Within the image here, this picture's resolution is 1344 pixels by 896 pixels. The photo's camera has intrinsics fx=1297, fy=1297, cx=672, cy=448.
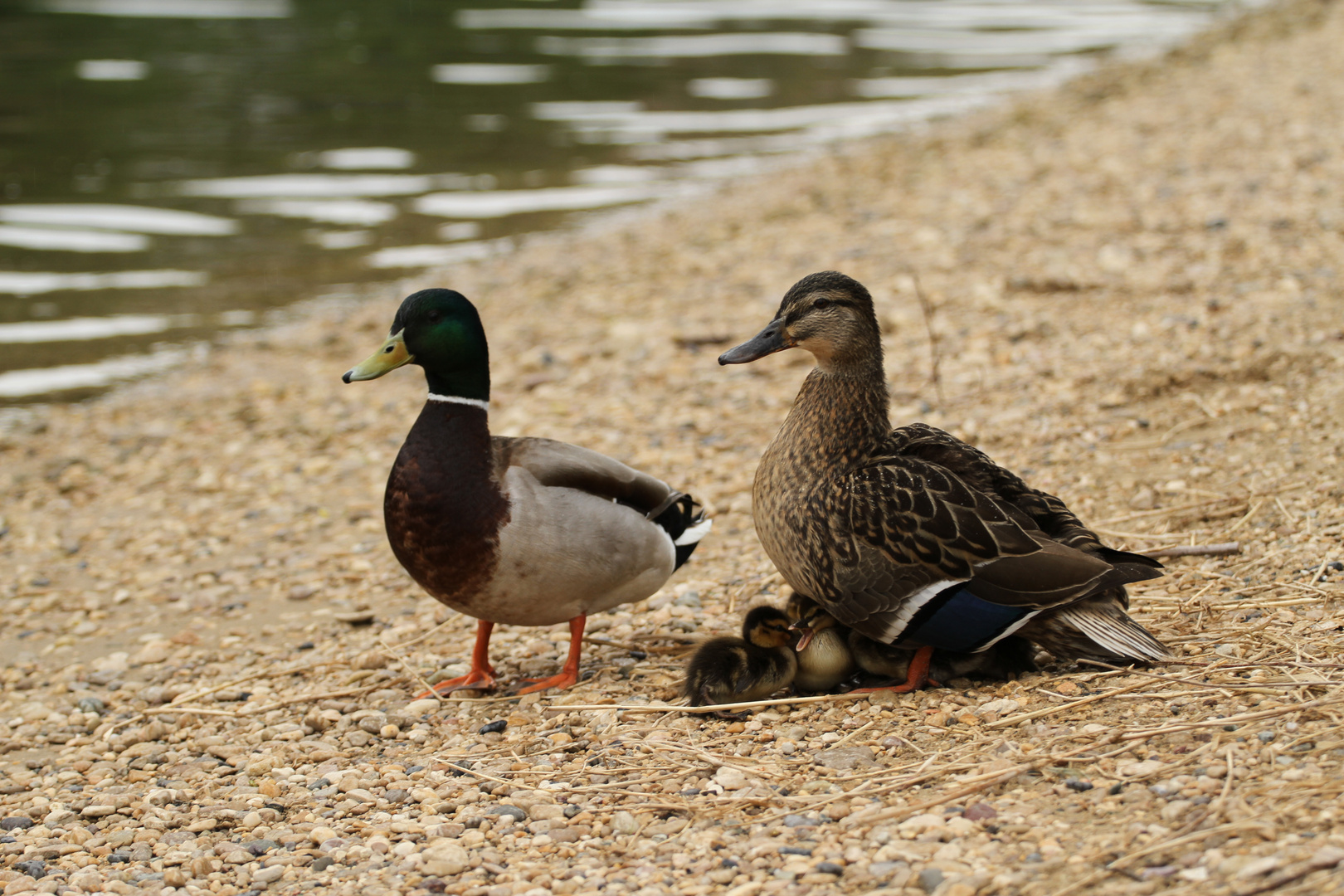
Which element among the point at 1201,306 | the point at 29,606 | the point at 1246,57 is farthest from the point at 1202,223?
the point at 1246,57

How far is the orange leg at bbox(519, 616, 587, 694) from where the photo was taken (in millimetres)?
4227

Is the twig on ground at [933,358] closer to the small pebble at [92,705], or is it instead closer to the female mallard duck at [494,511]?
the female mallard duck at [494,511]

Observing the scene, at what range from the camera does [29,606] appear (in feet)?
18.6

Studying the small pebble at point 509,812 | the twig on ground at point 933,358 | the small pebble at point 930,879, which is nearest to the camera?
the small pebble at point 930,879

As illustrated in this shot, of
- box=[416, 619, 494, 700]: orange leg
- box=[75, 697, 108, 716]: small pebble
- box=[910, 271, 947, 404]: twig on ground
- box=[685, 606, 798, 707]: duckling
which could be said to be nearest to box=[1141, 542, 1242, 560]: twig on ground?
box=[685, 606, 798, 707]: duckling

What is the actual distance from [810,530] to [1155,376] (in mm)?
2858

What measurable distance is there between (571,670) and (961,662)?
4.16 feet

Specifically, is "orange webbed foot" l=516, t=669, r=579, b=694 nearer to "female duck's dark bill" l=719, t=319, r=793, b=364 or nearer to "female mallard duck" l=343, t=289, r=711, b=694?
"female mallard duck" l=343, t=289, r=711, b=694

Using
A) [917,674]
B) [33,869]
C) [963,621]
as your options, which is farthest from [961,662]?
[33,869]

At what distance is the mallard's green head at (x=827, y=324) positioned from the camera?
4.05 metres

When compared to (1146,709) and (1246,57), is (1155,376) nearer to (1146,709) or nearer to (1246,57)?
(1146,709)

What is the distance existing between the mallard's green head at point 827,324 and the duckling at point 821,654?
2.54ft

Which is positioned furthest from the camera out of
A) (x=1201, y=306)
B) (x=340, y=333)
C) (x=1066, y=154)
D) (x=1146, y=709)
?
(x=1066, y=154)

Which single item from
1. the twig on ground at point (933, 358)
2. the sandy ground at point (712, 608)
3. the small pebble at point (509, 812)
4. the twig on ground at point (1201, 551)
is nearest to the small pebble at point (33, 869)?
the sandy ground at point (712, 608)
